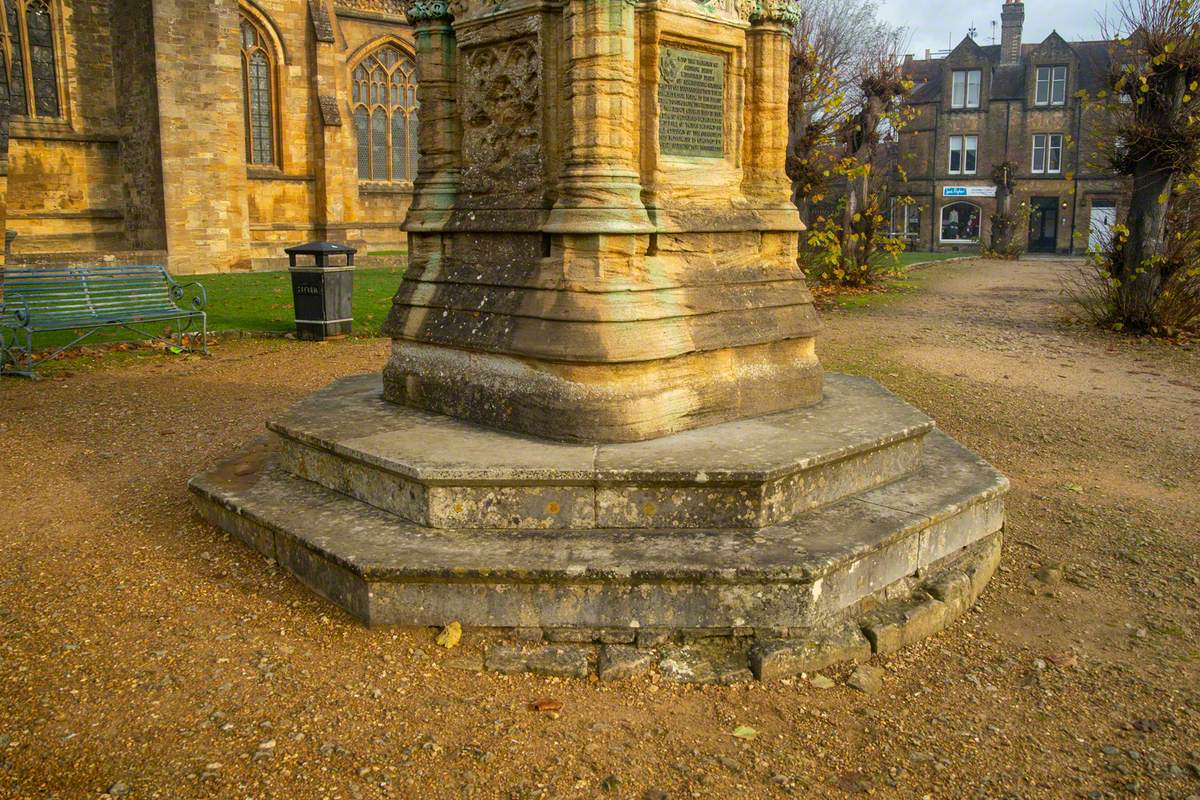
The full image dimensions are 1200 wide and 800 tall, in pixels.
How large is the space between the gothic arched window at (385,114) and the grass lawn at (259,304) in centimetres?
674

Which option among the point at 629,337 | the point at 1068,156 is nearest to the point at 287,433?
the point at 629,337

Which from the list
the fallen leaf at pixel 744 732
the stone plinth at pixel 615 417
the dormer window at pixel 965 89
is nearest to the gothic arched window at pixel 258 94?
the stone plinth at pixel 615 417

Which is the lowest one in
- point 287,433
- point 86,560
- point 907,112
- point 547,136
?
point 86,560

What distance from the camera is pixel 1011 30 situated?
4812 cm

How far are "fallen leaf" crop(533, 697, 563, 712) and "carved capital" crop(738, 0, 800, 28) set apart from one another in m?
4.30

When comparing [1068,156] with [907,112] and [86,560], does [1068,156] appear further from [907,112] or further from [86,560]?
[86,560]

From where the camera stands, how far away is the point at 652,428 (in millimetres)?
5121

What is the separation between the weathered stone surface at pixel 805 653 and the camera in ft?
12.8

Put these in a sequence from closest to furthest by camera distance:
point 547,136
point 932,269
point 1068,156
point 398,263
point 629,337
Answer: point 629,337 < point 547,136 < point 398,263 < point 932,269 < point 1068,156

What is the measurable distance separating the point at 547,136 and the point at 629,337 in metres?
1.32

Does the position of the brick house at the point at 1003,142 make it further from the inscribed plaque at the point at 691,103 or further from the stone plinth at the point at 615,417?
the stone plinth at the point at 615,417

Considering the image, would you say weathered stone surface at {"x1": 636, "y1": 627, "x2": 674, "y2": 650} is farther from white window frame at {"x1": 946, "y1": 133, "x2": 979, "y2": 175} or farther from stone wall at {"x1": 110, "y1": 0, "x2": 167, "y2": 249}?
white window frame at {"x1": 946, "y1": 133, "x2": 979, "y2": 175}

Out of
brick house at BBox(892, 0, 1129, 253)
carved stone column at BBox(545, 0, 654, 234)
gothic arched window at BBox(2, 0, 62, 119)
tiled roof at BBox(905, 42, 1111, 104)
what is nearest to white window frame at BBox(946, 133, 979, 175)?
brick house at BBox(892, 0, 1129, 253)

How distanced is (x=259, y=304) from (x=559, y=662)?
14203 mm
